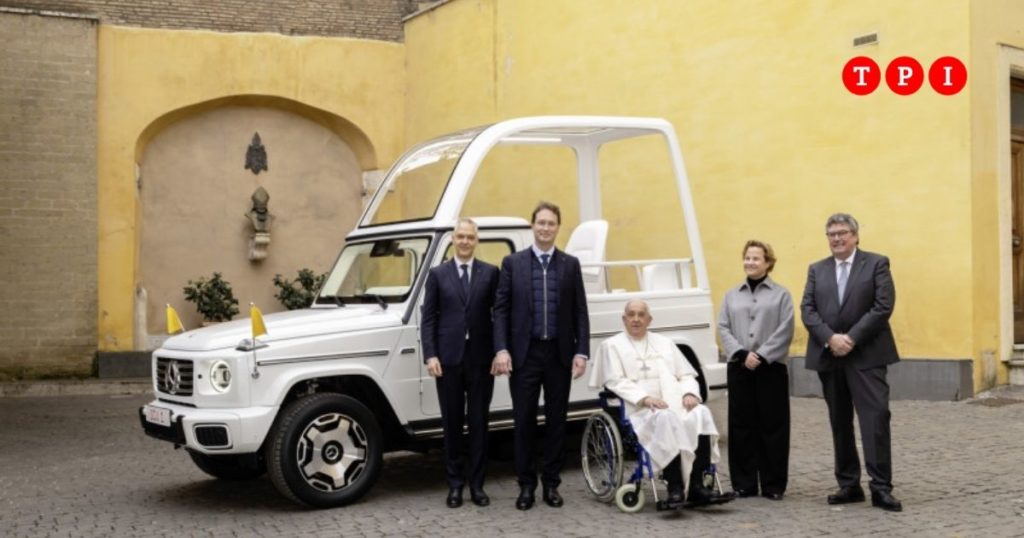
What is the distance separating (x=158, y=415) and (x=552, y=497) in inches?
100

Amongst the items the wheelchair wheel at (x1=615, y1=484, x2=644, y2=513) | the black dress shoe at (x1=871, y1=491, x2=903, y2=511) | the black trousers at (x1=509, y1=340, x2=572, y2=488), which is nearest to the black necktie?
the black trousers at (x1=509, y1=340, x2=572, y2=488)

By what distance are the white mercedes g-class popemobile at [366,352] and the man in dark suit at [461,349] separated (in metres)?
0.45

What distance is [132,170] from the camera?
56.3ft

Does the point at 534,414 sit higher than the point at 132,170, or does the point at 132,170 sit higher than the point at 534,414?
the point at 132,170

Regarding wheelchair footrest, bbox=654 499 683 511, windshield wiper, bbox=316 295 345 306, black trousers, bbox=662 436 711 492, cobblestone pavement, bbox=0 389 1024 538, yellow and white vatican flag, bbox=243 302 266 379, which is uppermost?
windshield wiper, bbox=316 295 345 306

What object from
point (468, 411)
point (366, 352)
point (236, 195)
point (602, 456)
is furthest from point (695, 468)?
point (236, 195)

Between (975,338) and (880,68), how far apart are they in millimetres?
2866

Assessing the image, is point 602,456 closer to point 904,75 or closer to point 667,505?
point 667,505

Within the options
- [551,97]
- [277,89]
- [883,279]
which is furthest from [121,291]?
[883,279]

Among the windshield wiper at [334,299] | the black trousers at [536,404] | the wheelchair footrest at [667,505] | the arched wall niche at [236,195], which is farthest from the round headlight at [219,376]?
Result: the arched wall niche at [236,195]

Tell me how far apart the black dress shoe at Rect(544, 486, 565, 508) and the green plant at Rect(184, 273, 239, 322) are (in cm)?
1092

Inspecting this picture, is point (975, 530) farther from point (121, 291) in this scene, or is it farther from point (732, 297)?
point (121, 291)

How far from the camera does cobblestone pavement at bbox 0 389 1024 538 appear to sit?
21.6 ft

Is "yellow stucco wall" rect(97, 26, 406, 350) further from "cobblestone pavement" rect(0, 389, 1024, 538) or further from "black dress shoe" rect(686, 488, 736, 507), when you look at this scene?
"black dress shoe" rect(686, 488, 736, 507)
